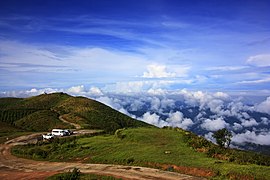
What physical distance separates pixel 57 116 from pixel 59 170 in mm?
75350

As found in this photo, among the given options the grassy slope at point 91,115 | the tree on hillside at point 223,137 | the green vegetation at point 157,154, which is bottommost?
the green vegetation at point 157,154

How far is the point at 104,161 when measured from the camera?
1624 inches

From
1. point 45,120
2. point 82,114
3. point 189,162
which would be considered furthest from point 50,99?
point 189,162

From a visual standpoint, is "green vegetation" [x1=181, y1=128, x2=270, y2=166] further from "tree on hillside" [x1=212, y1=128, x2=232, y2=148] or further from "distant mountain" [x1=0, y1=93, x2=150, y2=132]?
"distant mountain" [x1=0, y1=93, x2=150, y2=132]

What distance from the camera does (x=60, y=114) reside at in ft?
384

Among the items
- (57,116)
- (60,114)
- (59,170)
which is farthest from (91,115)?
(59,170)

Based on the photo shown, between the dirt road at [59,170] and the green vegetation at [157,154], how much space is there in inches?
69.0

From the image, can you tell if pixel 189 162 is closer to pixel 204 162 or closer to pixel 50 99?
pixel 204 162

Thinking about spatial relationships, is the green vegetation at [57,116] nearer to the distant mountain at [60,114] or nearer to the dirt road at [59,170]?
the distant mountain at [60,114]

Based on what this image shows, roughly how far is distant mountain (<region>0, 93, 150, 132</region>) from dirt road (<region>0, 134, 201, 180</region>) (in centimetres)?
3895

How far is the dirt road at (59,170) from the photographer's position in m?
33.2

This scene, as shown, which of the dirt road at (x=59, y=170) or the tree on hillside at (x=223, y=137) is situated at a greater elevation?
the tree on hillside at (x=223, y=137)

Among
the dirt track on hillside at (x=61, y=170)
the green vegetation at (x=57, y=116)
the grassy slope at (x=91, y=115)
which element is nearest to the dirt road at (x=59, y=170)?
the dirt track on hillside at (x=61, y=170)

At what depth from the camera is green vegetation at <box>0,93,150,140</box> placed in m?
98.1
